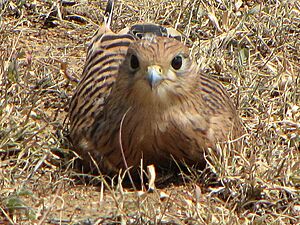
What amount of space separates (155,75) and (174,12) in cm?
254

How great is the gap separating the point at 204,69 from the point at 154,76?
1.79 metres

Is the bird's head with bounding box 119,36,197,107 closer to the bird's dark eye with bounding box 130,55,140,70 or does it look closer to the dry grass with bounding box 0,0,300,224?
the bird's dark eye with bounding box 130,55,140,70

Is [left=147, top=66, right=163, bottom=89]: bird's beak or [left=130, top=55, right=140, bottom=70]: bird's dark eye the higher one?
[left=130, top=55, right=140, bottom=70]: bird's dark eye

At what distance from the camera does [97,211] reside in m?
4.61

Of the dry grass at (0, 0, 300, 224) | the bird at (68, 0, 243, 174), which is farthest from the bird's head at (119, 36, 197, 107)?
the dry grass at (0, 0, 300, 224)

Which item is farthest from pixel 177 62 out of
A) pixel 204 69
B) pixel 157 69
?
pixel 204 69

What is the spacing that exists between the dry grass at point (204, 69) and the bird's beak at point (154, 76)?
0.61 metres

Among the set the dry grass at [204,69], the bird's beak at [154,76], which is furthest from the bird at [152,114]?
the dry grass at [204,69]

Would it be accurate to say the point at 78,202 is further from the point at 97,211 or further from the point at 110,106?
the point at 110,106

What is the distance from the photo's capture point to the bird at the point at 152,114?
15.5ft

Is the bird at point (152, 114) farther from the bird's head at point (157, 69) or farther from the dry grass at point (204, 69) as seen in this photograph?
the dry grass at point (204, 69)

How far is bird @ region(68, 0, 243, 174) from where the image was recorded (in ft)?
15.5

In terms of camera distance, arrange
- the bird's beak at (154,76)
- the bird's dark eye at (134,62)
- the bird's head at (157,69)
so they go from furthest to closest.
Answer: the bird's dark eye at (134,62)
the bird's head at (157,69)
the bird's beak at (154,76)

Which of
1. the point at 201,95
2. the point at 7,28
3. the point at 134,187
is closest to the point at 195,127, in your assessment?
the point at 201,95
